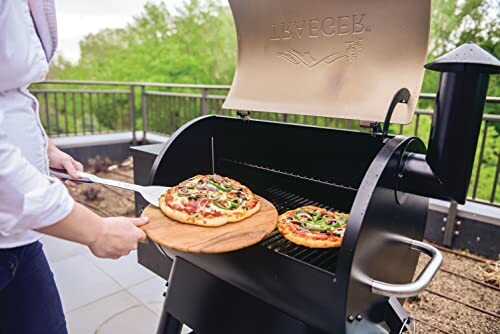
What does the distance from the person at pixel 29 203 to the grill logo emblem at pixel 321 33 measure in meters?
1.04

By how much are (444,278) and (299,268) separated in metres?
2.04

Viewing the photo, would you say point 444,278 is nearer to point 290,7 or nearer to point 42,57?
point 290,7

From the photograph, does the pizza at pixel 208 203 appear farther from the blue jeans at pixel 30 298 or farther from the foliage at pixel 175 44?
the foliage at pixel 175 44

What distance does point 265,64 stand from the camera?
5.98ft

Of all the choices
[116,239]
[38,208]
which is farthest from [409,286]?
[38,208]

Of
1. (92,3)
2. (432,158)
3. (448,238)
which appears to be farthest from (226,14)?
(432,158)

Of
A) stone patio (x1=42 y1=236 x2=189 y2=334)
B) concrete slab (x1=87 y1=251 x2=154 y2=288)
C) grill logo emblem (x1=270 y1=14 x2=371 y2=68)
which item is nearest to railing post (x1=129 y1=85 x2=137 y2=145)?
stone patio (x1=42 y1=236 x2=189 y2=334)

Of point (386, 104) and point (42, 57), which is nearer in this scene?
point (42, 57)

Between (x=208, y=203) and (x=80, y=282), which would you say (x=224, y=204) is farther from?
(x=80, y=282)

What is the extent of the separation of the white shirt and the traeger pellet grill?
648mm

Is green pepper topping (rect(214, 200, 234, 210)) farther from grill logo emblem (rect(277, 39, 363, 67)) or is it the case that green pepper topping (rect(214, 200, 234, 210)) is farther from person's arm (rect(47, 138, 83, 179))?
grill logo emblem (rect(277, 39, 363, 67))

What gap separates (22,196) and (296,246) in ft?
3.21

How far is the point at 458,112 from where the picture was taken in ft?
3.45

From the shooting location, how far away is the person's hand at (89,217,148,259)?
0.94 meters
